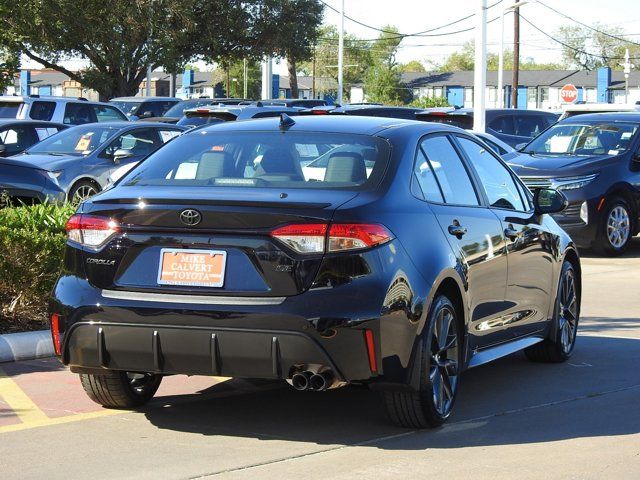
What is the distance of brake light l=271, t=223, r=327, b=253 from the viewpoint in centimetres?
565

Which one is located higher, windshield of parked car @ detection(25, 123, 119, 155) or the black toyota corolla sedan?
windshield of parked car @ detection(25, 123, 119, 155)

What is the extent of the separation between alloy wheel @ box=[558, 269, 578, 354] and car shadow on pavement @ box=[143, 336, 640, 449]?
31cm

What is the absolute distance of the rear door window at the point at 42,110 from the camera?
82.6ft

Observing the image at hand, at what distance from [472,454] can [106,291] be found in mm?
1915

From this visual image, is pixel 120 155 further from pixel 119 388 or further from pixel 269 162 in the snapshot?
pixel 269 162

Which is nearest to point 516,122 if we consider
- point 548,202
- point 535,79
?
point 548,202

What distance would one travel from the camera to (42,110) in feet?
83.0

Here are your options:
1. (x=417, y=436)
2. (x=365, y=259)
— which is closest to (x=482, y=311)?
(x=417, y=436)

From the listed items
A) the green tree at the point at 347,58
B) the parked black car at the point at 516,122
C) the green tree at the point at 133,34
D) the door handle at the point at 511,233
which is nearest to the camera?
the door handle at the point at 511,233

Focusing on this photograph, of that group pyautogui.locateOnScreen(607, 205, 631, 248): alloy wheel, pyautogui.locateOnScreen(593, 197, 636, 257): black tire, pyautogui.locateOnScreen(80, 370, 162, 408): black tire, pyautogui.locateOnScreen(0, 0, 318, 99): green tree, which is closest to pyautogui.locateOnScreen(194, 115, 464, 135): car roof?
pyautogui.locateOnScreen(80, 370, 162, 408): black tire

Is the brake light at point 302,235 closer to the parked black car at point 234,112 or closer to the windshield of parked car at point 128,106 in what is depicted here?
the parked black car at point 234,112

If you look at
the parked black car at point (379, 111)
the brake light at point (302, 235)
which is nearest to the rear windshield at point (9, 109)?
the parked black car at point (379, 111)

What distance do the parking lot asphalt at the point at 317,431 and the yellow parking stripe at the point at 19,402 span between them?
0.04 feet

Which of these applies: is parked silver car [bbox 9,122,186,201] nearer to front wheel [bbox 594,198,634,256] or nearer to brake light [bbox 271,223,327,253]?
front wheel [bbox 594,198,634,256]
